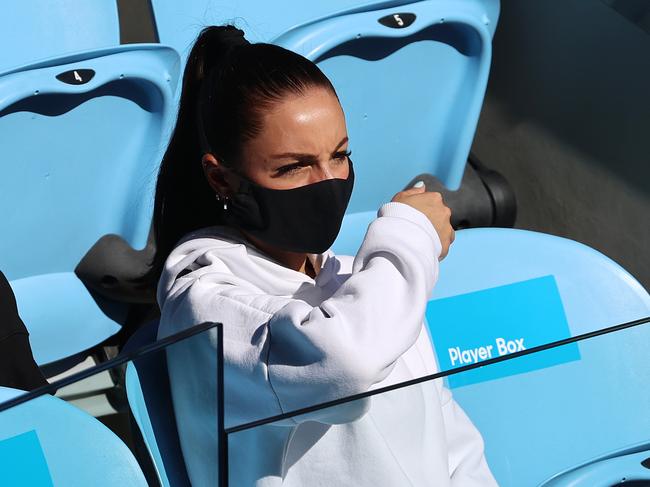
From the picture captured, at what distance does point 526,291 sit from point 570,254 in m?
0.10

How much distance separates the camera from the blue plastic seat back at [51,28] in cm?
230

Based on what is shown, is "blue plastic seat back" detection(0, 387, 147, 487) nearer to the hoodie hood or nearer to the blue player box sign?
the hoodie hood

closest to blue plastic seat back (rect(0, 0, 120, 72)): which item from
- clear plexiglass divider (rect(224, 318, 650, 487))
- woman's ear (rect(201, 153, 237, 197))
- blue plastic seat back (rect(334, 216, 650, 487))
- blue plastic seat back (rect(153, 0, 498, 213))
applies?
blue plastic seat back (rect(153, 0, 498, 213))

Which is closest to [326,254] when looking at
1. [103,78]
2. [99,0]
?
[103,78]

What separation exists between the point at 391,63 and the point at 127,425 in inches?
59.0

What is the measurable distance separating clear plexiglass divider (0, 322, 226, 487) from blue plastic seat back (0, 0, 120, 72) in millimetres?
1576

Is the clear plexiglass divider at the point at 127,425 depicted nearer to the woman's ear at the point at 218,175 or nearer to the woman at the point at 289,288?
the woman at the point at 289,288

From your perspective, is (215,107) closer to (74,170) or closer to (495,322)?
(495,322)

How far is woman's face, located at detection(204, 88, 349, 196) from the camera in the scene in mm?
1206

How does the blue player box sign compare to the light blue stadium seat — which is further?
the light blue stadium seat

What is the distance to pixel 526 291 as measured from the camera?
62.9 inches

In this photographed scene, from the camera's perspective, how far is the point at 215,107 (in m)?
1.28

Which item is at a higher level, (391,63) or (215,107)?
(215,107)

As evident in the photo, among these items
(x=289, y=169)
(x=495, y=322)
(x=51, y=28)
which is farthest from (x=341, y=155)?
(x=51, y=28)
